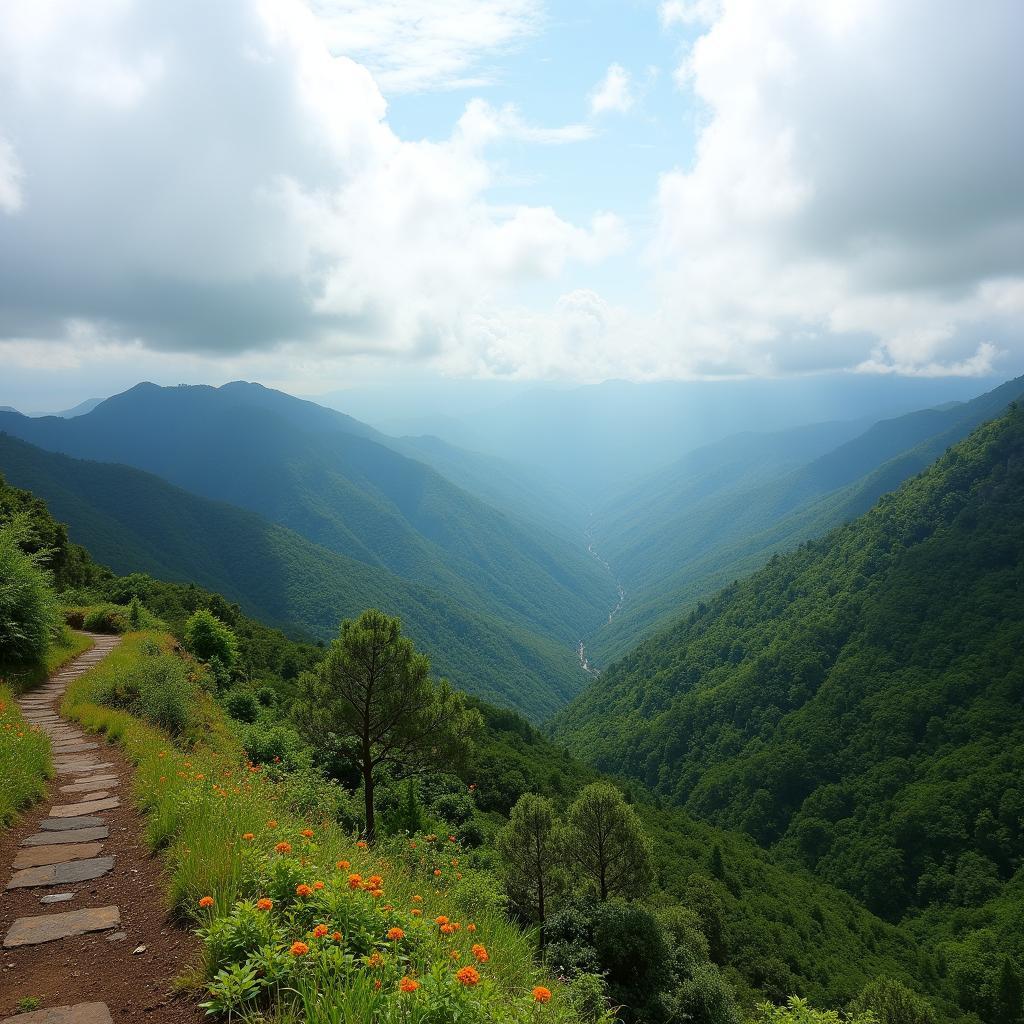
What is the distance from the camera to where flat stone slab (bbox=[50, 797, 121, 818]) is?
715 centimetres

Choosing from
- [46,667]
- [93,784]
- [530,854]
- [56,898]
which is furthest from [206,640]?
[56,898]

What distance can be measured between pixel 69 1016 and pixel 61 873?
8.41 ft

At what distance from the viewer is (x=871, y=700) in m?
97.9

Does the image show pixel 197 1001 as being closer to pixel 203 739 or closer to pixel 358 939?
pixel 358 939

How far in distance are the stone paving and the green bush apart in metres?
4.66

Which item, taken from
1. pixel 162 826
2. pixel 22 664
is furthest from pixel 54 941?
pixel 22 664

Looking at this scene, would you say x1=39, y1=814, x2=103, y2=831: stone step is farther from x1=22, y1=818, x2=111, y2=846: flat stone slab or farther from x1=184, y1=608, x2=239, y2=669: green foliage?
x1=184, y1=608, x2=239, y2=669: green foliage

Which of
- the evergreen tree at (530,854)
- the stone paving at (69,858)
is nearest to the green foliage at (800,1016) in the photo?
the stone paving at (69,858)

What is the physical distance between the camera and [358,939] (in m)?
4.03

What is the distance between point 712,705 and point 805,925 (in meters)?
59.5

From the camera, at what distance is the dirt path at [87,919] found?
151 inches

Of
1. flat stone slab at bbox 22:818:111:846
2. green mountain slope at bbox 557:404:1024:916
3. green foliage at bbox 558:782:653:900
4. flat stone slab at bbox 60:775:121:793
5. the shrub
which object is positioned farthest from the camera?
green mountain slope at bbox 557:404:1024:916

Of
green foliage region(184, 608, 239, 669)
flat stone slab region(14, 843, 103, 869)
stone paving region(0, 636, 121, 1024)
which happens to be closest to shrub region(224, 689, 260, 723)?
green foliage region(184, 608, 239, 669)

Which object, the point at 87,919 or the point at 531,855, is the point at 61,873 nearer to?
the point at 87,919
